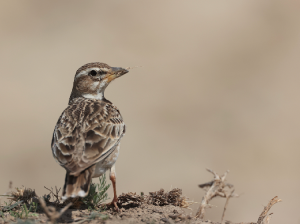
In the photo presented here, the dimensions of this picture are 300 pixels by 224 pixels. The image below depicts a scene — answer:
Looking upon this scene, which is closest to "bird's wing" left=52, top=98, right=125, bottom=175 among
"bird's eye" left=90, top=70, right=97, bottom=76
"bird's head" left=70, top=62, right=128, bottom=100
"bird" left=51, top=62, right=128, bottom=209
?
"bird" left=51, top=62, right=128, bottom=209

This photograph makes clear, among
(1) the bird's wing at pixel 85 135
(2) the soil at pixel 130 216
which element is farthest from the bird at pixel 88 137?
(2) the soil at pixel 130 216

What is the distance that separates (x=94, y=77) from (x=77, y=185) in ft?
10.6

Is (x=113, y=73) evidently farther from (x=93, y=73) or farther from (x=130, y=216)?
(x=130, y=216)

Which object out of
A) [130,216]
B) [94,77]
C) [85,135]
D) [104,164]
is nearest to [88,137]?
[85,135]

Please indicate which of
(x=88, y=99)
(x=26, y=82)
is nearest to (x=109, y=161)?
(x=88, y=99)

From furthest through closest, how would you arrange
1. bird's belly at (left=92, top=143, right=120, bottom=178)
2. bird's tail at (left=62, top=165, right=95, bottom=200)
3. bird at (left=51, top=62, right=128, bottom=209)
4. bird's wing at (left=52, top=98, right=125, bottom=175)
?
bird's belly at (left=92, top=143, right=120, bottom=178) → bird's wing at (left=52, top=98, right=125, bottom=175) → bird at (left=51, top=62, right=128, bottom=209) → bird's tail at (left=62, top=165, right=95, bottom=200)

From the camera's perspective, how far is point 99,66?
779 centimetres

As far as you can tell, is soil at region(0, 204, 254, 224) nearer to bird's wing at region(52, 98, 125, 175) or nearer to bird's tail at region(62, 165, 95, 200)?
bird's tail at region(62, 165, 95, 200)

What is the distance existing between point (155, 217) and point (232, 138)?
1456 cm

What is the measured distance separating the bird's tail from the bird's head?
290cm

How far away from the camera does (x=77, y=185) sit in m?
5.08

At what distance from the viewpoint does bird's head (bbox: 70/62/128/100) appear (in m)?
7.80

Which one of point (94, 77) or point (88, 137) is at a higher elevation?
point (94, 77)

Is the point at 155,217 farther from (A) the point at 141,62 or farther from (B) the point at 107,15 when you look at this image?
(B) the point at 107,15
